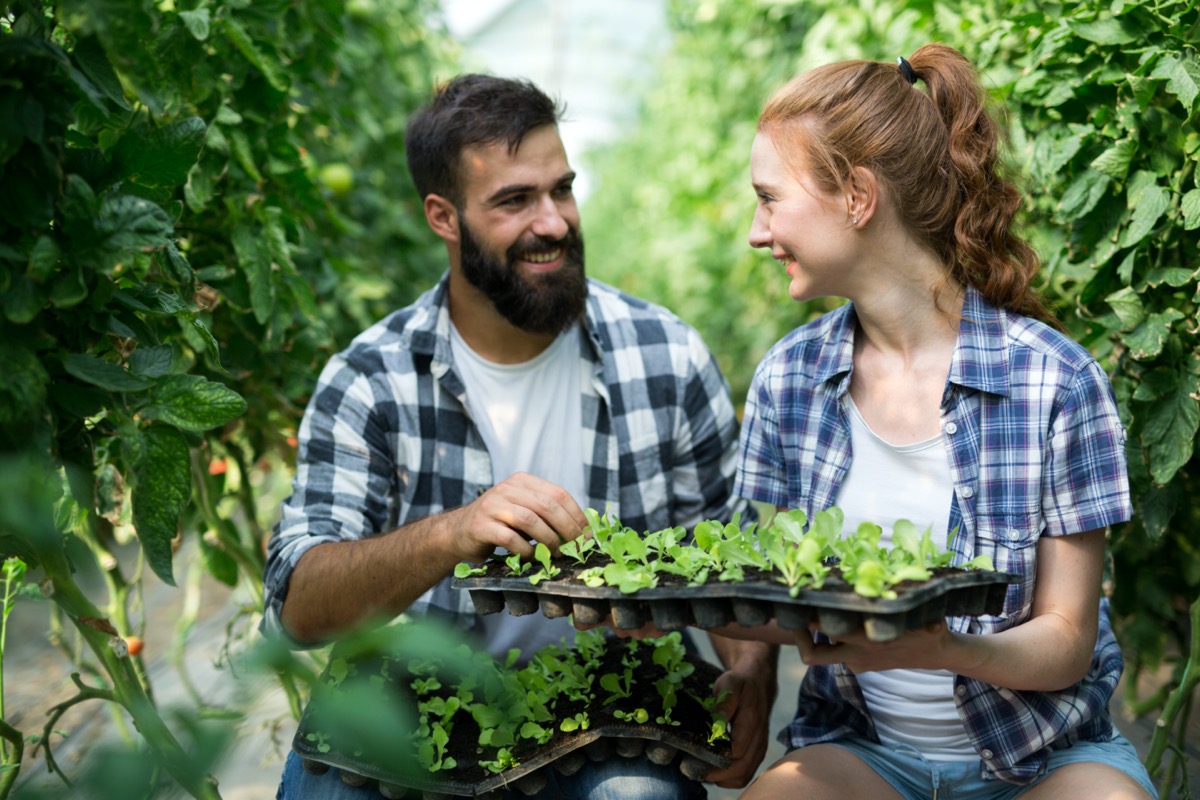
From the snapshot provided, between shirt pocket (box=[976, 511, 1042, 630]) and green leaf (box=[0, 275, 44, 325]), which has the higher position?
green leaf (box=[0, 275, 44, 325])

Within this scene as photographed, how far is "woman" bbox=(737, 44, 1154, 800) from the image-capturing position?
57.5 inches

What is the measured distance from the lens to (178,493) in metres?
1.26

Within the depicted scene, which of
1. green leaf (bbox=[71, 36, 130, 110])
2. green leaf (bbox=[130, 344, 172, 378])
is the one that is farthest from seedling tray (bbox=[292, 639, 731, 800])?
green leaf (bbox=[71, 36, 130, 110])

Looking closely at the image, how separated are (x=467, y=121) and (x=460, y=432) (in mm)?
659

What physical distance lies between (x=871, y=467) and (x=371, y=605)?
0.83m

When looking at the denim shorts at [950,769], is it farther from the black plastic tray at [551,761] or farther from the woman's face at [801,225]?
the woman's face at [801,225]

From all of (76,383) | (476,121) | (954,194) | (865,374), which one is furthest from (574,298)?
(76,383)

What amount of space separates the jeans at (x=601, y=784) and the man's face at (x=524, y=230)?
883 mm

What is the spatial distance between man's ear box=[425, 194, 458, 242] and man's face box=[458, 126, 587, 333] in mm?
78

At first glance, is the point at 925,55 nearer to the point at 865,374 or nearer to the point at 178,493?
the point at 865,374

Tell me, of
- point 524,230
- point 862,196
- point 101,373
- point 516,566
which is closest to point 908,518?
point 862,196

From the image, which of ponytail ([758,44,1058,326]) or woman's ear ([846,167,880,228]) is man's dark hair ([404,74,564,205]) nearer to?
ponytail ([758,44,1058,326])

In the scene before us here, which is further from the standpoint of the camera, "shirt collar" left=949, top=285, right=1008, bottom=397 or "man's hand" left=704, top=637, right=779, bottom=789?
Result: "man's hand" left=704, top=637, right=779, bottom=789

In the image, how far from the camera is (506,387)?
216 cm
